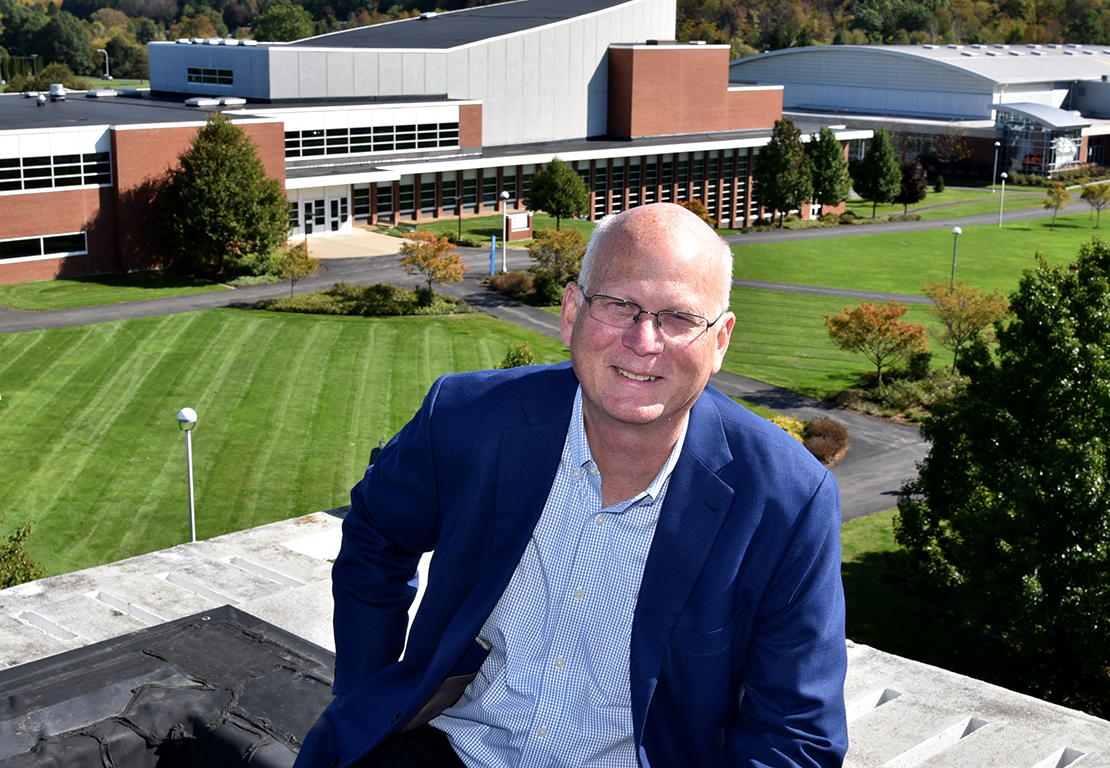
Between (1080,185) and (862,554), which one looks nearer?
(862,554)

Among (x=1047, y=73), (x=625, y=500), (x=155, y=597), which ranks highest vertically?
(x=1047, y=73)

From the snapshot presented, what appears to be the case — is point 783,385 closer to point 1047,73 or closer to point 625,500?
point 625,500

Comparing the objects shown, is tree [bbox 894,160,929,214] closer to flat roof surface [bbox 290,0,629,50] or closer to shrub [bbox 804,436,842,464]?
flat roof surface [bbox 290,0,629,50]

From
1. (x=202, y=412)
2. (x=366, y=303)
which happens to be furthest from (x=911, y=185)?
(x=202, y=412)

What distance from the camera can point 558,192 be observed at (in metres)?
49.2

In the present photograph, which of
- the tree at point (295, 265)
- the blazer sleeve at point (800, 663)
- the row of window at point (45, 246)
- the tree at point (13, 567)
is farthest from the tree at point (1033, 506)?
the row of window at point (45, 246)

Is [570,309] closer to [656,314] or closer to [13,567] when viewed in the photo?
[656,314]

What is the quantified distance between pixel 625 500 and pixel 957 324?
100 ft

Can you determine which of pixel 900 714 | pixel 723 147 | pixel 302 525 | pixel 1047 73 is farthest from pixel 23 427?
pixel 1047 73

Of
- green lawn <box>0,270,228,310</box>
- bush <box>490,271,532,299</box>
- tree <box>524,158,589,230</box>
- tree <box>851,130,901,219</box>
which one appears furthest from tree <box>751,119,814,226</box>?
green lawn <box>0,270,228,310</box>

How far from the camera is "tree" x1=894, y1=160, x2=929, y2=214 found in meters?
63.4

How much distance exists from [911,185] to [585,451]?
64.0 meters

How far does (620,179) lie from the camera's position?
57562 millimetres

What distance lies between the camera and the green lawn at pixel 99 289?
114 feet
